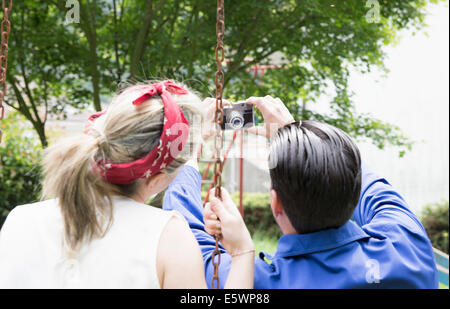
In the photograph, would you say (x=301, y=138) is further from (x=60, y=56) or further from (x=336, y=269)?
(x=60, y=56)

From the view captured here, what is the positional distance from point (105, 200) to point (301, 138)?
18.3 inches

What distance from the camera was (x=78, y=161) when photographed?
1.00 meters

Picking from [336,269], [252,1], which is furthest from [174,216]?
[252,1]

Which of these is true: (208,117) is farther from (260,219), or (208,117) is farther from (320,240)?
(260,219)

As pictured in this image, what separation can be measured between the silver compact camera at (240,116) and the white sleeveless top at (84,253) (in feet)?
1.38

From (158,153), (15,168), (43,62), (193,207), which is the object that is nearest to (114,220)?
(158,153)

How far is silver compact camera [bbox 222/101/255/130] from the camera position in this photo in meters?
1.32

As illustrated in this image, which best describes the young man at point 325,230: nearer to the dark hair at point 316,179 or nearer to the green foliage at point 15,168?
the dark hair at point 316,179

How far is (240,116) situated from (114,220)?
530 mm

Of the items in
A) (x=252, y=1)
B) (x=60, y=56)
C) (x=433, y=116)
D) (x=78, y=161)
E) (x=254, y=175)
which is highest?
(x=252, y=1)

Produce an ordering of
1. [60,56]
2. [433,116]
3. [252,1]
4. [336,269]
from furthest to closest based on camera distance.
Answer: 1. [433,116]
2. [60,56]
3. [252,1]
4. [336,269]

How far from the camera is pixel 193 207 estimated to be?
1246 millimetres

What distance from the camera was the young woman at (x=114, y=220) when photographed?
0.93 metres

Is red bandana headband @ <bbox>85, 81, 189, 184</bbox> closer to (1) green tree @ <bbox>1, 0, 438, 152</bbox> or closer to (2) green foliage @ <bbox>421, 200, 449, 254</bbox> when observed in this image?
(1) green tree @ <bbox>1, 0, 438, 152</bbox>
